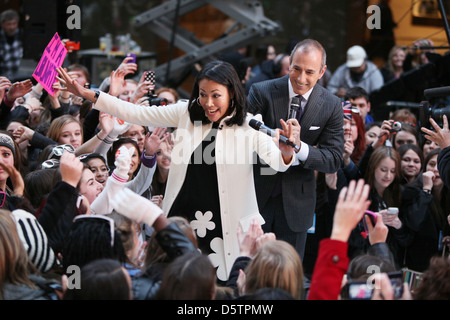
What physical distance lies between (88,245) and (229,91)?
3.66 feet

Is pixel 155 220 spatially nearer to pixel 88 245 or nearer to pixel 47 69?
pixel 88 245

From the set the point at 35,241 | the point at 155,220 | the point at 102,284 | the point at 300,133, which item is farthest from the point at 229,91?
the point at 102,284

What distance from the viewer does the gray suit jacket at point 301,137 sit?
3.92 m

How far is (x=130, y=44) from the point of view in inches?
348

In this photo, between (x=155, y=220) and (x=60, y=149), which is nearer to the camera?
(x=155, y=220)

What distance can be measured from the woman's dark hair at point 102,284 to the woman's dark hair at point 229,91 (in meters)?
1.22

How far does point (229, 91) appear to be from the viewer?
354 cm

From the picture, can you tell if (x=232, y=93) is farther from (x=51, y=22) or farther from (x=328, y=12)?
(x=328, y=12)

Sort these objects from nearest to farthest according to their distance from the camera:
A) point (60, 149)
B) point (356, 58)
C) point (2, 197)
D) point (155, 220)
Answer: point (155, 220), point (2, 197), point (60, 149), point (356, 58)

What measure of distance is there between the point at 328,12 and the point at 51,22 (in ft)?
18.0

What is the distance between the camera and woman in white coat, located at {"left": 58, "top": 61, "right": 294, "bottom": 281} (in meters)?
3.52

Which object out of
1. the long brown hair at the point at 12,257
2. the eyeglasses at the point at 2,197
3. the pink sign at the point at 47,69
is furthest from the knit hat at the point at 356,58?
the long brown hair at the point at 12,257
